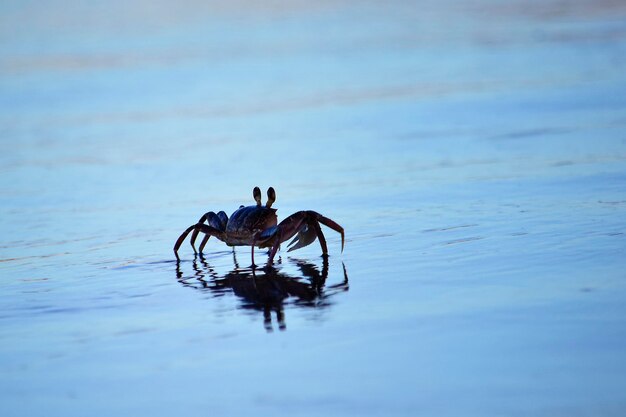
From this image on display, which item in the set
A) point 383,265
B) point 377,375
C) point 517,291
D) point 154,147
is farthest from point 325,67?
point 377,375

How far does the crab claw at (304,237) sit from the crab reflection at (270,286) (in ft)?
0.62

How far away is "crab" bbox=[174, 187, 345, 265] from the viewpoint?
933 cm

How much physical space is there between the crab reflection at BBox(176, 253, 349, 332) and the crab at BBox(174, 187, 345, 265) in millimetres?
228

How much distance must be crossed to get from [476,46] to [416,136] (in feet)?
29.6

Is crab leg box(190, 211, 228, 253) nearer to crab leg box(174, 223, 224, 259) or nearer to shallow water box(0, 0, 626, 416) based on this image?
crab leg box(174, 223, 224, 259)

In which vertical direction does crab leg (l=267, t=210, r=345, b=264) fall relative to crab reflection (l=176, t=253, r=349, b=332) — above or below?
above

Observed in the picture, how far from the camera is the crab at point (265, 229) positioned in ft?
30.6

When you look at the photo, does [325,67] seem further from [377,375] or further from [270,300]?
[377,375]

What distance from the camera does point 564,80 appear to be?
19375mm

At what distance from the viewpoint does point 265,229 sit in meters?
9.70

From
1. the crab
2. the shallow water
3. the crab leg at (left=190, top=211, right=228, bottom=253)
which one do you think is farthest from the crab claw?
the crab leg at (left=190, top=211, right=228, bottom=253)

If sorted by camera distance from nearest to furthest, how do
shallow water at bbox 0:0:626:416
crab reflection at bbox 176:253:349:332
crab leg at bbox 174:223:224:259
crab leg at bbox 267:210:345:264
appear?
shallow water at bbox 0:0:626:416
crab reflection at bbox 176:253:349:332
crab leg at bbox 267:210:345:264
crab leg at bbox 174:223:224:259

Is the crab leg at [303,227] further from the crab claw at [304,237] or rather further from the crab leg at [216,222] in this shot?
the crab leg at [216,222]

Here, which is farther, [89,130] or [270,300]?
[89,130]
